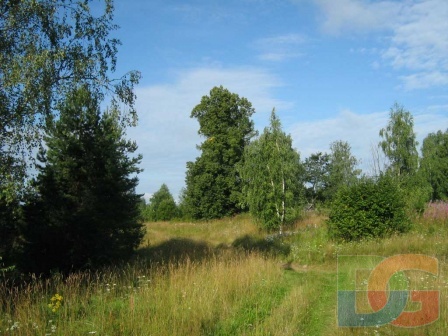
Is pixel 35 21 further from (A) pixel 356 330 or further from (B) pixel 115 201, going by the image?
(A) pixel 356 330

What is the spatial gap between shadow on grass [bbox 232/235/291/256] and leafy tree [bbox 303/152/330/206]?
2188 cm

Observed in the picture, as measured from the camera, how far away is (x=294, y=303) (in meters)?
6.86

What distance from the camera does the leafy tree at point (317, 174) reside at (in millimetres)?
41216

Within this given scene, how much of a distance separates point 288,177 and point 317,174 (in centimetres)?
2257

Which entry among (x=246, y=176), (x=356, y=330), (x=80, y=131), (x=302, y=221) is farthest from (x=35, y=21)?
(x=302, y=221)

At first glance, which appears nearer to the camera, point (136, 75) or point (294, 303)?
point (294, 303)

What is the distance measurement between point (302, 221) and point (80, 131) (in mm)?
13859

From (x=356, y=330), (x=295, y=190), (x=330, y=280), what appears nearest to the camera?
(x=356, y=330)

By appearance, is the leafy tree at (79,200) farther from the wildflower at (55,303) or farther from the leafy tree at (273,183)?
the leafy tree at (273,183)

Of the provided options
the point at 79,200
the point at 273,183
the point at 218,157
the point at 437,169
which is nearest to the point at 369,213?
the point at 273,183

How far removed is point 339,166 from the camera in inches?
1633

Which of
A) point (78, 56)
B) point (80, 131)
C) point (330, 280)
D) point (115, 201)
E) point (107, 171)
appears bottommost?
point (330, 280)

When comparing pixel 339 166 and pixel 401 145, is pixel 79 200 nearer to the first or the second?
pixel 401 145

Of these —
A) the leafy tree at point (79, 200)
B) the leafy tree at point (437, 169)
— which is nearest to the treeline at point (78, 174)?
the leafy tree at point (79, 200)
